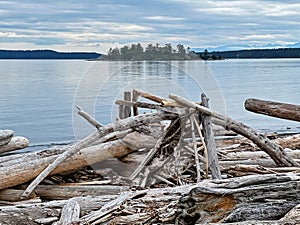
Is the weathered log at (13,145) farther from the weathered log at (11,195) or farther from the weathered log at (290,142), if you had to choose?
the weathered log at (290,142)

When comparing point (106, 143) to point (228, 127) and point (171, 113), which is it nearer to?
point (171, 113)

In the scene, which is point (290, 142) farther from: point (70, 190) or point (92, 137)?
point (70, 190)

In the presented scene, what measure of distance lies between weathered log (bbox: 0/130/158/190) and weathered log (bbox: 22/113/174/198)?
214mm

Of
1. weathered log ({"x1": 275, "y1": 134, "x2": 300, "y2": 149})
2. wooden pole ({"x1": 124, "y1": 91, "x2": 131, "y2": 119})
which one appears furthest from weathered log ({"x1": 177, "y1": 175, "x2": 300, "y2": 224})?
weathered log ({"x1": 275, "y1": 134, "x2": 300, "y2": 149})

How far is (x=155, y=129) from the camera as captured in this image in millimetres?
9023

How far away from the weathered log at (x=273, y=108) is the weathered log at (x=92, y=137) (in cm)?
203

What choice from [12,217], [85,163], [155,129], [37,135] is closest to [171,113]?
[155,129]

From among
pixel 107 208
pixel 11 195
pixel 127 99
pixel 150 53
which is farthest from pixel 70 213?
pixel 127 99

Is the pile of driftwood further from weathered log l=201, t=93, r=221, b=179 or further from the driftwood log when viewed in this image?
the driftwood log

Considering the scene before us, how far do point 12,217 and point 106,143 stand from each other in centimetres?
271

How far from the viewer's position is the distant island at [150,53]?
8.49 m

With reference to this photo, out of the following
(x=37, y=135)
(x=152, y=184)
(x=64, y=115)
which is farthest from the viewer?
(x=64, y=115)

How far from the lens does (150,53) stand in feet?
28.4

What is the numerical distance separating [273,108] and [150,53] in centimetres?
250
